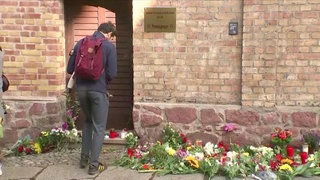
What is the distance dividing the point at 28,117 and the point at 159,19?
2.38 m

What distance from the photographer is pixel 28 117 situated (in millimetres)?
6133

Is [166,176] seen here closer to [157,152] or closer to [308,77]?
[157,152]

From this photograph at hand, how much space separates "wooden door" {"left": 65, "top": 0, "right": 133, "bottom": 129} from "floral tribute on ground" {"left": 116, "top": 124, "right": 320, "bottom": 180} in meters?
0.63

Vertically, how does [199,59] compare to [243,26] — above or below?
below

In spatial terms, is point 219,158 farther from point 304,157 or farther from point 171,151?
point 304,157

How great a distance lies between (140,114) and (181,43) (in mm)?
1159

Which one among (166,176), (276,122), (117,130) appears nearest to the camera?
(166,176)

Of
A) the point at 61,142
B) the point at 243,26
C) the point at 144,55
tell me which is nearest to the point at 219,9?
the point at 243,26

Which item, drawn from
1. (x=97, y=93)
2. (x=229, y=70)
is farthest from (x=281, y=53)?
(x=97, y=93)

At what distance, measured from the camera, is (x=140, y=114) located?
599 cm

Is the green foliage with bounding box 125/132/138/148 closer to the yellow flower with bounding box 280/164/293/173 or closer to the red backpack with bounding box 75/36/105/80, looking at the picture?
the red backpack with bounding box 75/36/105/80

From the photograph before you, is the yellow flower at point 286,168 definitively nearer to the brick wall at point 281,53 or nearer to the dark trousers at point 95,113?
the brick wall at point 281,53

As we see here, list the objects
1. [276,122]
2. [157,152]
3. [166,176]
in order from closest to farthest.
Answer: [166,176] < [157,152] < [276,122]

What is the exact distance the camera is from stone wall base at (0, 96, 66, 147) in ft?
20.0
